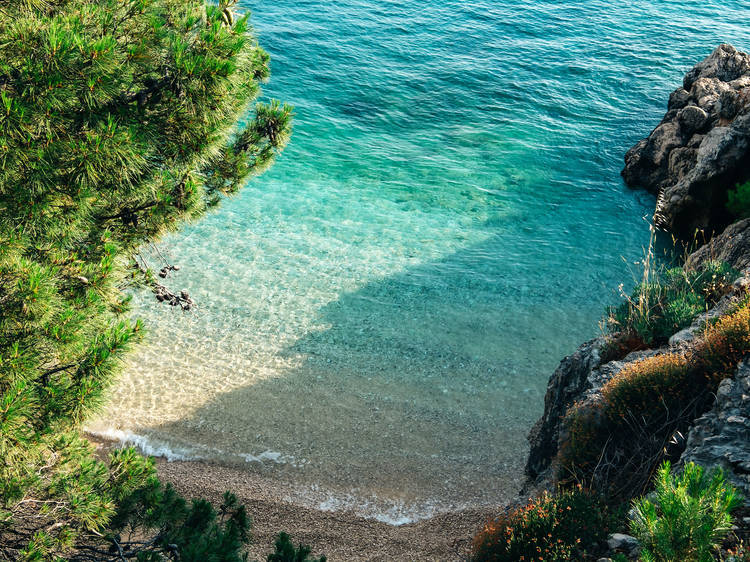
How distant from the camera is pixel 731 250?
37.9 feet

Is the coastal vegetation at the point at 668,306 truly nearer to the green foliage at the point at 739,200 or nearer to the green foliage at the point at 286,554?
the green foliage at the point at 286,554

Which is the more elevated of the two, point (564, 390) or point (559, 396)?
point (564, 390)

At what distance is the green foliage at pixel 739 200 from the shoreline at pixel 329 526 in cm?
1084

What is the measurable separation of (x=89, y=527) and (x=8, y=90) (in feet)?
13.1

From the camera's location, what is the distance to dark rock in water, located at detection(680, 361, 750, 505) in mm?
5723

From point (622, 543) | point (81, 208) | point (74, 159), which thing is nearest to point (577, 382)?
point (622, 543)

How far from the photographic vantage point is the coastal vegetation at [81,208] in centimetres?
498

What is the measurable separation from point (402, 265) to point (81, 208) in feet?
37.1

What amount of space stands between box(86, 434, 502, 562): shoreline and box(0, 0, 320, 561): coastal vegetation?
2.65 metres

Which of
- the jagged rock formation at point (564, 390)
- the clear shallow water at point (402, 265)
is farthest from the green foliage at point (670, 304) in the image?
the clear shallow water at point (402, 265)

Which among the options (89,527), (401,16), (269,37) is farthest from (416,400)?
(401,16)

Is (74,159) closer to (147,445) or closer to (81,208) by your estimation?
(81,208)

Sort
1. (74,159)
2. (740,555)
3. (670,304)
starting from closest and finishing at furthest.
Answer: (740,555)
(74,159)
(670,304)

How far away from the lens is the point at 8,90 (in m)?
4.98
